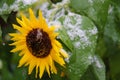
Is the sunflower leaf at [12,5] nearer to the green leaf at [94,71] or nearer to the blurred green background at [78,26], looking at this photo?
the blurred green background at [78,26]

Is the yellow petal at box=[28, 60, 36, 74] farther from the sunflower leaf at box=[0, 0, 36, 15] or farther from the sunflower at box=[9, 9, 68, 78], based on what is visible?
the sunflower leaf at box=[0, 0, 36, 15]

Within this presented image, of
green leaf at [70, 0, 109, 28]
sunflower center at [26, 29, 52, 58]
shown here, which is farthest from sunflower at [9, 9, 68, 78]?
green leaf at [70, 0, 109, 28]

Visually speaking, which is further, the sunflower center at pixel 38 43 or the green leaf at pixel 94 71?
the green leaf at pixel 94 71

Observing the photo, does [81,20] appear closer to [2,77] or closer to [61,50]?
[61,50]

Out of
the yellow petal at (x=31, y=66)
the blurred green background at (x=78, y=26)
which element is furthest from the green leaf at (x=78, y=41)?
the yellow petal at (x=31, y=66)

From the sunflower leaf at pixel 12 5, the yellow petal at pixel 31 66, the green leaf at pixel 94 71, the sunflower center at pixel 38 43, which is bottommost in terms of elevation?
the green leaf at pixel 94 71

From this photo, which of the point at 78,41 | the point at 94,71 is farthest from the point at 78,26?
the point at 94,71

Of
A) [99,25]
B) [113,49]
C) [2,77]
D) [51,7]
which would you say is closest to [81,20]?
[99,25]
